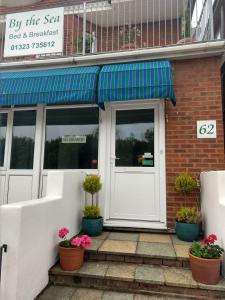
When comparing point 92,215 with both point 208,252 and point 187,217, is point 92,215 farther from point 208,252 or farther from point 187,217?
point 208,252

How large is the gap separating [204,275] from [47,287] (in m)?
2.10

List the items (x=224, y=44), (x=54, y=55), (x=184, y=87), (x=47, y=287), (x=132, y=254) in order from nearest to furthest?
(x=47, y=287) < (x=132, y=254) < (x=224, y=44) < (x=184, y=87) < (x=54, y=55)

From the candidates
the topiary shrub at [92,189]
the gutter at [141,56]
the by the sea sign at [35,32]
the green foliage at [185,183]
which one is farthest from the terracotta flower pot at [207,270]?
the by the sea sign at [35,32]

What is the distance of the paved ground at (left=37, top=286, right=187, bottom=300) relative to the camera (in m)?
3.02

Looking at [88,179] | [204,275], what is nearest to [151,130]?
[88,179]

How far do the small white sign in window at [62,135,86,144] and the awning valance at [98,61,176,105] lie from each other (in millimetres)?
1055

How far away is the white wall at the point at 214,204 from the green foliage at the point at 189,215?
6.0 inches

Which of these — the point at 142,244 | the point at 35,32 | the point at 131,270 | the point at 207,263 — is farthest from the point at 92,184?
the point at 35,32

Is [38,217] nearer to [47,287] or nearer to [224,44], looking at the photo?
[47,287]

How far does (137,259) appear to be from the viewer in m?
3.65

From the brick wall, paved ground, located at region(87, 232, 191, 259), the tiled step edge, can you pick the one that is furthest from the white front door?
the tiled step edge

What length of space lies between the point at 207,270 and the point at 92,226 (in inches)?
83.8

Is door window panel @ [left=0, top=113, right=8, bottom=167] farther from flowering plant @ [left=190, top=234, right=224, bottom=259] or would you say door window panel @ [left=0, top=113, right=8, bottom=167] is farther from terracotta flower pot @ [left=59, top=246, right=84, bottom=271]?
flowering plant @ [left=190, top=234, right=224, bottom=259]

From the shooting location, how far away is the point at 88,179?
4559 mm
